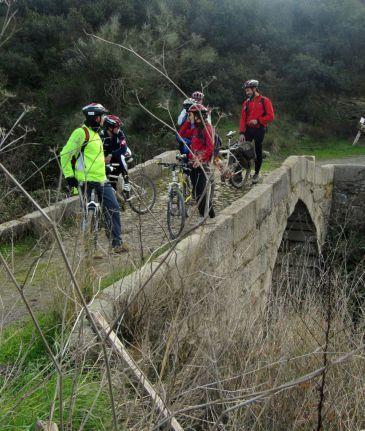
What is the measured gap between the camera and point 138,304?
4145mm

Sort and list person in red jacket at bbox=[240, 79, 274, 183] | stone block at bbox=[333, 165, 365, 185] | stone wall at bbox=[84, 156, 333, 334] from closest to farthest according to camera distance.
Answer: stone wall at bbox=[84, 156, 333, 334] → person in red jacket at bbox=[240, 79, 274, 183] → stone block at bbox=[333, 165, 365, 185]

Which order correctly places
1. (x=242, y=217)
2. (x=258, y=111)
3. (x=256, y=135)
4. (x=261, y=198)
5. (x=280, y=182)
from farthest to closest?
1. (x=280, y=182)
2. (x=256, y=135)
3. (x=258, y=111)
4. (x=261, y=198)
5. (x=242, y=217)

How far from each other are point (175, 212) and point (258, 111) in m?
2.61

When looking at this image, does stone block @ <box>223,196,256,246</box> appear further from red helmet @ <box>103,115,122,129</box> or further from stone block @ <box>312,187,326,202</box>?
stone block @ <box>312,187,326,202</box>

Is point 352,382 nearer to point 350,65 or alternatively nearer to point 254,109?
point 254,109

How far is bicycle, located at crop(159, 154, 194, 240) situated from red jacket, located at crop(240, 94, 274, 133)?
1848 mm

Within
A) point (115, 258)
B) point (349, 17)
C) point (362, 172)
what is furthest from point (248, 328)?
point (349, 17)

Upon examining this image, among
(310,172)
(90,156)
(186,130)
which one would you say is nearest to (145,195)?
(186,130)

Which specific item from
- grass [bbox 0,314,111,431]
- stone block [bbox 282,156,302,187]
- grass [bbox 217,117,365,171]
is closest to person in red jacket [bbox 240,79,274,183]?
stone block [bbox 282,156,302,187]

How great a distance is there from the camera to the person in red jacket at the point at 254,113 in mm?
8383

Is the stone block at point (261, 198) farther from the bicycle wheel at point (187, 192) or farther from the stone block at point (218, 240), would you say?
the stone block at point (218, 240)

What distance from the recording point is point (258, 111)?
8.62m

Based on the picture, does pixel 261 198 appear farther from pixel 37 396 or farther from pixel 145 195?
pixel 37 396

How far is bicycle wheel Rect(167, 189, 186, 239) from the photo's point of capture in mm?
6758
